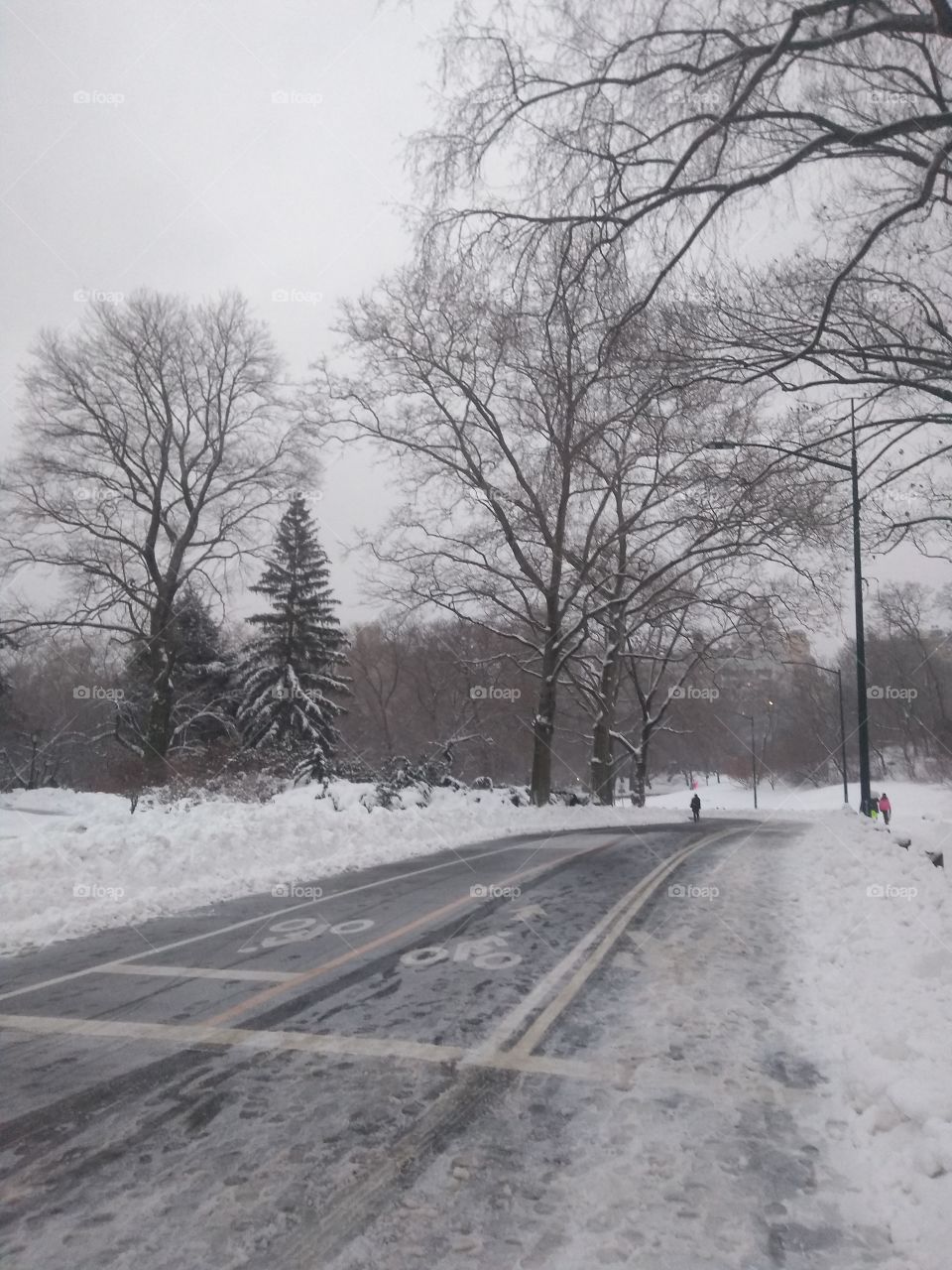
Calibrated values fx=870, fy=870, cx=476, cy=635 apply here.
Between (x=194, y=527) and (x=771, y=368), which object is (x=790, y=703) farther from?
(x=771, y=368)

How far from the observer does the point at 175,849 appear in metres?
12.0

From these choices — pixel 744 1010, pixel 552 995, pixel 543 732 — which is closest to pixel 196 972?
pixel 552 995

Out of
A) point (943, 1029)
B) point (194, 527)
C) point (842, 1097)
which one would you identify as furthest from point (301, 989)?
point (194, 527)

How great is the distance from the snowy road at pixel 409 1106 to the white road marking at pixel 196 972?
0.04 metres

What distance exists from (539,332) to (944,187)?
14.8 ft

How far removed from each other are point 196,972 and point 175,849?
5.74 m

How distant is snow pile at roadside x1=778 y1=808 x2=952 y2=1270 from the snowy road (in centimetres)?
18

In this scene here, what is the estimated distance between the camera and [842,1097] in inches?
176

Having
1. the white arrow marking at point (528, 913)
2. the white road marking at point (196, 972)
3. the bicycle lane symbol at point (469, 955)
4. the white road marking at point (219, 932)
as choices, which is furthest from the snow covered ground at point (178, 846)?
the white arrow marking at point (528, 913)

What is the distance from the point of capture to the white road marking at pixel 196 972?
649 cm

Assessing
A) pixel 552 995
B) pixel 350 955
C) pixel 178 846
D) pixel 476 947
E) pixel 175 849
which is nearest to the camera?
pixel 552 995

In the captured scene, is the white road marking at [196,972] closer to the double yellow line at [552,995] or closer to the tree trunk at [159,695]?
the double yellow line at [552,995]

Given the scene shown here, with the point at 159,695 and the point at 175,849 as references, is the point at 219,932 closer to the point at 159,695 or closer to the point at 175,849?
the point at 175,849

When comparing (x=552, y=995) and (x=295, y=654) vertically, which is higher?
(x=295, y=654)
